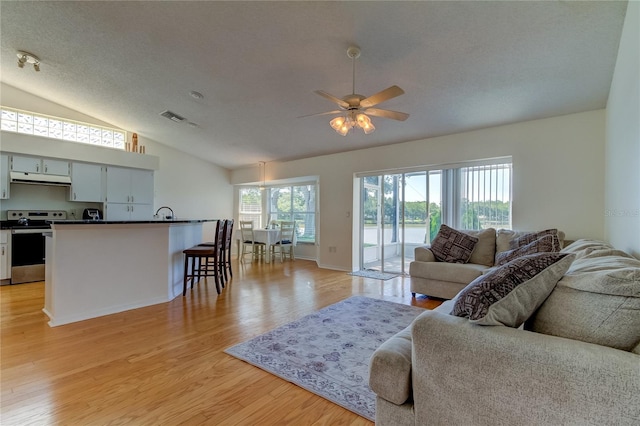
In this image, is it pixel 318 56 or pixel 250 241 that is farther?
pixel 250 241

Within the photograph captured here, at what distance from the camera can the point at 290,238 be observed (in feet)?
23.2

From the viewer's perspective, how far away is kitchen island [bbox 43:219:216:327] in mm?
2938

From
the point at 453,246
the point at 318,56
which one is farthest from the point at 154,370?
the point at 453,246

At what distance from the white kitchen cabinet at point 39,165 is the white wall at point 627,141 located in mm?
7499

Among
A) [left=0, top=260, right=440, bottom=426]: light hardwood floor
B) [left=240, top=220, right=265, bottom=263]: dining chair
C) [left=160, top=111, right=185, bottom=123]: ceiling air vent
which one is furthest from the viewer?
[left=240, top=220, right=265, bottom=263]: dining chair

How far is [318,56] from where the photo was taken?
9.97ft

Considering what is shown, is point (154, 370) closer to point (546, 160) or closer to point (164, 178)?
point (546, 160)

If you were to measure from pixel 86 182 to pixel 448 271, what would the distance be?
21.4ft

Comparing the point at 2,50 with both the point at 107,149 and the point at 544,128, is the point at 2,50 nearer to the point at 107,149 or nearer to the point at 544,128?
the point at 107,149

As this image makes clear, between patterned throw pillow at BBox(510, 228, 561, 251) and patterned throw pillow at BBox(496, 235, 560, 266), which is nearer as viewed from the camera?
patterned throw pillow at BBox(496, 235, 560, 266)

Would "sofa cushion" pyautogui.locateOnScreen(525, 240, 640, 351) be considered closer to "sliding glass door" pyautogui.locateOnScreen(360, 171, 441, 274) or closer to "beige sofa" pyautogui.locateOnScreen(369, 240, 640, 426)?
"beige sofa" pyautogui.locateOnScreen(369, 240, 640, 426)

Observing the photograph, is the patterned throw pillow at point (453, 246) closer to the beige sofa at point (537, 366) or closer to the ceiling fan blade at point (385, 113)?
Result: the ceiling fan blade at point (385, 113)

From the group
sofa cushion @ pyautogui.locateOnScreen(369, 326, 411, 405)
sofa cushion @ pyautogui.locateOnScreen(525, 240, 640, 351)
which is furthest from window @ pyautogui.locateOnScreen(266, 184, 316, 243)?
sofa cushion @ pyautogui.locateOnScreen(525, 240, 640, 351)

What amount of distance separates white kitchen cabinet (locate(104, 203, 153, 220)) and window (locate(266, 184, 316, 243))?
3088mm
